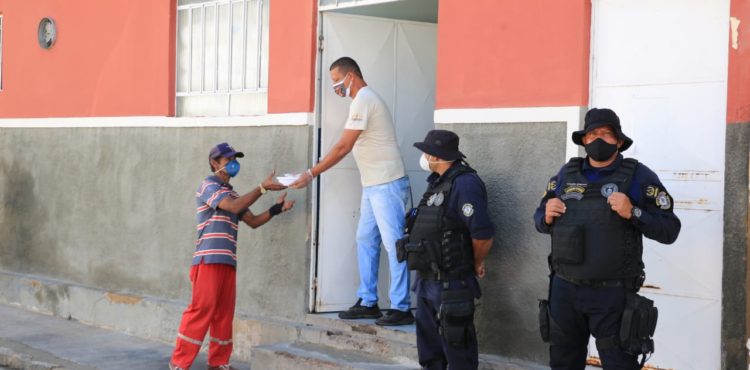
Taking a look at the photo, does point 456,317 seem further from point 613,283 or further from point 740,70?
point 740,70

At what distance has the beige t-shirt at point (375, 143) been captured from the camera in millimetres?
7316

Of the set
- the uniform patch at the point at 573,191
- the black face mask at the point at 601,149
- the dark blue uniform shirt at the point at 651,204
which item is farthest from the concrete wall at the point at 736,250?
the uniform patch at the point at 573,191

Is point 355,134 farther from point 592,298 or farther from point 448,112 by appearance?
point 592,298

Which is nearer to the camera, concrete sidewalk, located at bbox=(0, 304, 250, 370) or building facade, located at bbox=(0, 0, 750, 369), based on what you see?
building facade, located at bbox=(0, 0, 750, 369)

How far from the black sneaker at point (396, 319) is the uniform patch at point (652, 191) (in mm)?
2734

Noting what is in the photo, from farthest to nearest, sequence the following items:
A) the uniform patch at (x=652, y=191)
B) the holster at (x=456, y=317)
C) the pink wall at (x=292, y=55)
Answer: the pink wall at (x=292, y=55) → the holster at (x=456, y=317) → the uniform patch at (x=652, y=191)

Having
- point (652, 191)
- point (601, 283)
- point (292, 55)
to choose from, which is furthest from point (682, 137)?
point (292, 55)

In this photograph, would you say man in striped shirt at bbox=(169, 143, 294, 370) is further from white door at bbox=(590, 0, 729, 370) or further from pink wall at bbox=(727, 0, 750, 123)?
pink wall at bbox=(727, 0, 750, 123)

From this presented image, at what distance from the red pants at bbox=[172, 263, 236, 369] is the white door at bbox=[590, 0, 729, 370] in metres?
3.07

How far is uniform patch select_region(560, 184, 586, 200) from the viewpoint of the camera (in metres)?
5.17

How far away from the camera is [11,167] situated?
1141 centimetres

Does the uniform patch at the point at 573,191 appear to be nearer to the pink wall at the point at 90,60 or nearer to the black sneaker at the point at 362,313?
the black sneaker at the point at 362,313

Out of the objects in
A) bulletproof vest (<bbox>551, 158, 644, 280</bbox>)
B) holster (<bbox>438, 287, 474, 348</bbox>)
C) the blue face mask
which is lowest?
holster (<bbox>438, 287, 474, 348</bbox>)

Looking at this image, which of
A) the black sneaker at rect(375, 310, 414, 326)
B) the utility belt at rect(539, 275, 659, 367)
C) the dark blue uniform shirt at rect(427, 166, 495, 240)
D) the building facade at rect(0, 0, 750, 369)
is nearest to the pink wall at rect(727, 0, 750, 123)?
the building facade at rect(0, 0, 750, 369)
